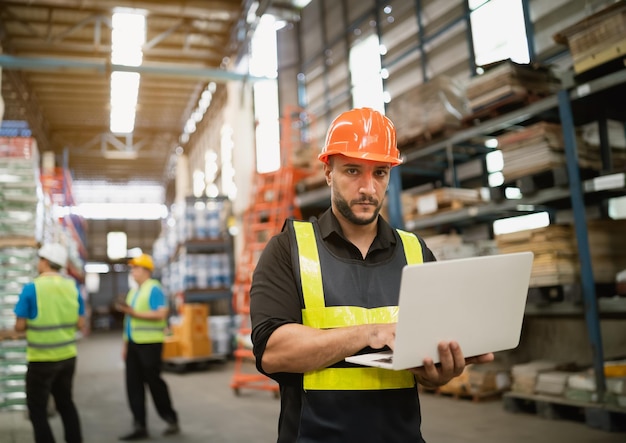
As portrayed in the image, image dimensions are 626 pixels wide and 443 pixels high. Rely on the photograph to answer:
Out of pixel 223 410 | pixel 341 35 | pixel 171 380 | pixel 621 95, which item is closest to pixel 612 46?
pixel 621 95

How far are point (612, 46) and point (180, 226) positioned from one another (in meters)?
9.41

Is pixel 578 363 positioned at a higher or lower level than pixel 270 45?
lower

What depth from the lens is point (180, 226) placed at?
39.2ft

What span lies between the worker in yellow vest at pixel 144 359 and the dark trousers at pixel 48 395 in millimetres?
799

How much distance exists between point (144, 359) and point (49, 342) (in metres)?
1.17

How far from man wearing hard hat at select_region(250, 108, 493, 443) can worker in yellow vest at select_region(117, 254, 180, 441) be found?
165 inches

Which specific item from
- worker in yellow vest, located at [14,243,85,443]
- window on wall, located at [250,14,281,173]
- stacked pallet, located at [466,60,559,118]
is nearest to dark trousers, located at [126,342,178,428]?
worker in yellow vest, located at [14,243,85,443]

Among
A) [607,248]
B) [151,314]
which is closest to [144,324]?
[151,314]

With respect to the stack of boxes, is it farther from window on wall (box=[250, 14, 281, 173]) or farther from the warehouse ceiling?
the warehouse ceiling

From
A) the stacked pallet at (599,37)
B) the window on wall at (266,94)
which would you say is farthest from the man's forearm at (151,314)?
the window on wall at (266,94)

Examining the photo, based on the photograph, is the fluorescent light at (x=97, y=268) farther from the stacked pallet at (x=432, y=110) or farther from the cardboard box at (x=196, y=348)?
the stacked pallet at (x=432, y=110)

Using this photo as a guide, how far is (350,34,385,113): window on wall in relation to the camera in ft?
31.6

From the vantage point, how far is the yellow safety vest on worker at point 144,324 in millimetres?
5621

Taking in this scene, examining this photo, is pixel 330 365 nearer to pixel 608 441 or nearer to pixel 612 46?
pixel 608 441
